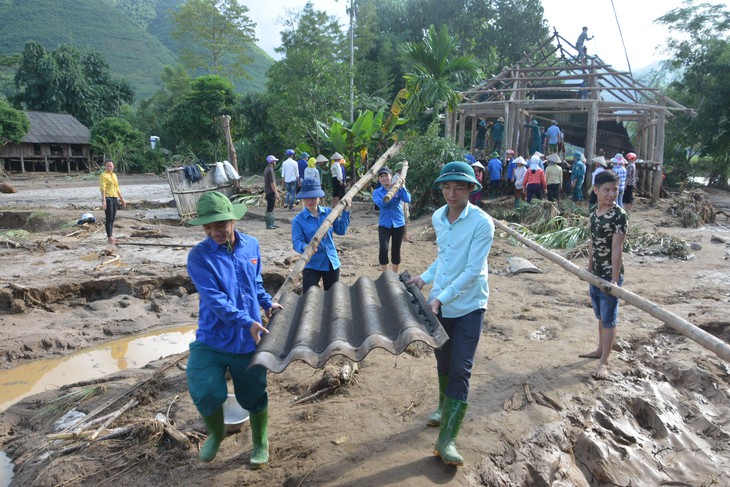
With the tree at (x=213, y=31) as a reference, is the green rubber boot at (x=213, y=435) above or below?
below

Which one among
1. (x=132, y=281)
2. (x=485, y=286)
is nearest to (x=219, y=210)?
(x=485, y=286)

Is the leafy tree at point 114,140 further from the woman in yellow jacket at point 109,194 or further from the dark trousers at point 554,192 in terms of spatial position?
the dark trousers at point 554,192

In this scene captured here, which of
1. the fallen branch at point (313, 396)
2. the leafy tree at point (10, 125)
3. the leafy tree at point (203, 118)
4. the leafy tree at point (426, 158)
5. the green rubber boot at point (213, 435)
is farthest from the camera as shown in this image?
the leafy tree at point (203, 118)

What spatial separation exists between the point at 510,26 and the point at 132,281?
28.0m

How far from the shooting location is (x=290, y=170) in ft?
44.1

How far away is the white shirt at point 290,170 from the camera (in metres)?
13.4

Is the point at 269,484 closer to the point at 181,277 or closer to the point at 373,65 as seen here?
the point at 181,277

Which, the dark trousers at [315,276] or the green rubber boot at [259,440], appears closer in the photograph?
the green rubber boot at [259,440]

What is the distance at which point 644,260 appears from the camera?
27.8 ft

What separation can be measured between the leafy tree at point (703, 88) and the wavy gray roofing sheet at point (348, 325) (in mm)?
22966

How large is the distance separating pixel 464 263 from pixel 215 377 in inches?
63.2

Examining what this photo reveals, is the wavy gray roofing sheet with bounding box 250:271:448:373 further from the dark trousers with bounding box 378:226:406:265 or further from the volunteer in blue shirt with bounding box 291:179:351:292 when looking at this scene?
the dark trousers with bounding box 378:226:406:265

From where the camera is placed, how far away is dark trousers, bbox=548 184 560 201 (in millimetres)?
12691

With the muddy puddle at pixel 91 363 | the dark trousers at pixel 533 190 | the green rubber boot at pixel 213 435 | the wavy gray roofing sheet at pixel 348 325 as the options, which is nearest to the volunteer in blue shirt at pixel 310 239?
the wavy gray roofing sheet at pixel 348 325
